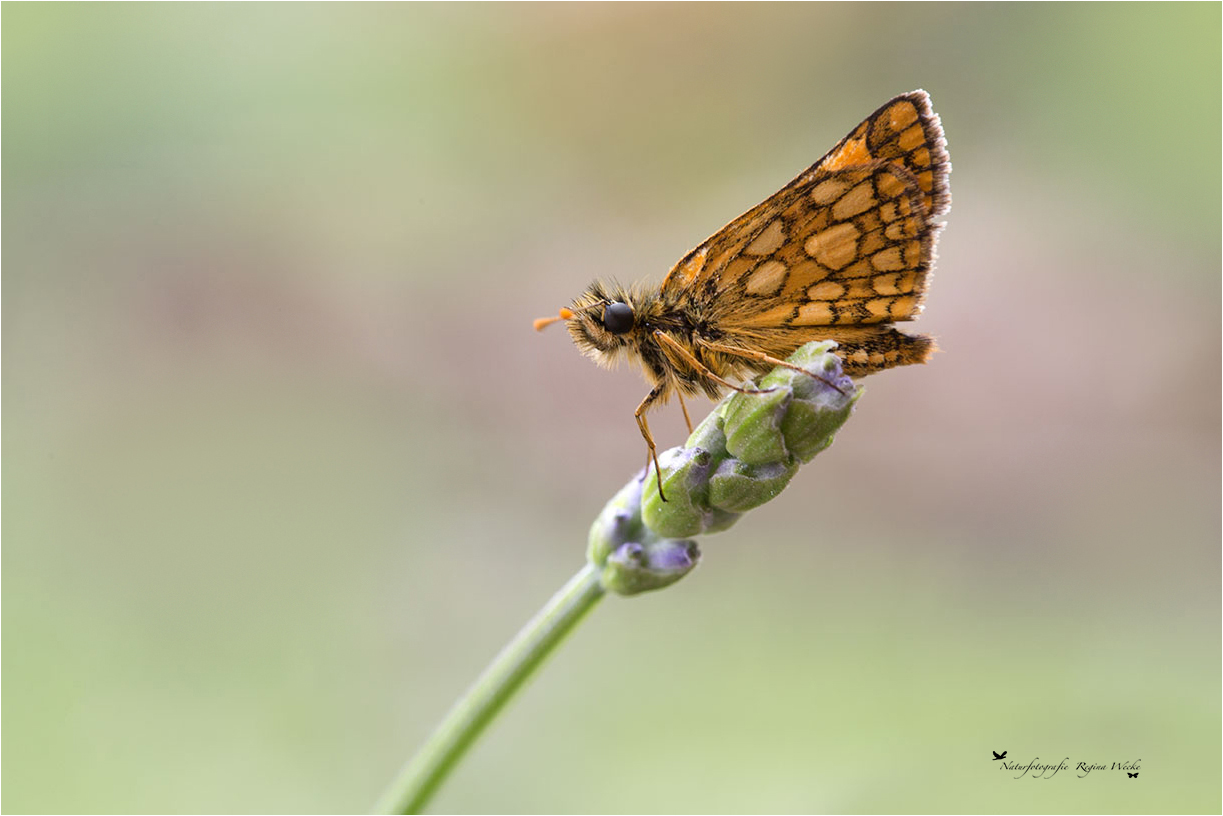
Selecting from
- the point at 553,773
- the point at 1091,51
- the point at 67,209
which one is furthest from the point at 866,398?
the point at 67,209

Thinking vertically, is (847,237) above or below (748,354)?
above

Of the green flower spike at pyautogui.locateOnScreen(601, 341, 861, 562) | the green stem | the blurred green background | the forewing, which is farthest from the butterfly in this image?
the blurred green background

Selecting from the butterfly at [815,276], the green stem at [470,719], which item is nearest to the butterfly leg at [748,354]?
the butterfly at [815,276]

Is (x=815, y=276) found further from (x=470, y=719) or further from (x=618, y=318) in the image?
(x=470, y=719)

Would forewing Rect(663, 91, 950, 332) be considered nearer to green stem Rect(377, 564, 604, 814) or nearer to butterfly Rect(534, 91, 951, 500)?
butterfly Rect(534, 91, 951, 500)

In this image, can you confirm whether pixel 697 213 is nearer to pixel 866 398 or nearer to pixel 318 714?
pixel 866 398

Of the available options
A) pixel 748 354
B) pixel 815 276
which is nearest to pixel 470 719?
pixel 748 354
